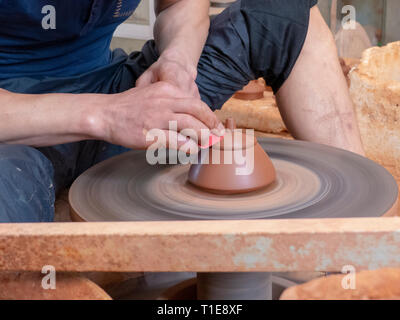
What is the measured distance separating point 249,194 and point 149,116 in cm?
27

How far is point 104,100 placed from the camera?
1.15m

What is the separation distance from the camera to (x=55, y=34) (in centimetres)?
150

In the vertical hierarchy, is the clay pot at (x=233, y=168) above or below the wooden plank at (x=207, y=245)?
above

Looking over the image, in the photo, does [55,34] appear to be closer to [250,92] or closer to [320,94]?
[320,94]

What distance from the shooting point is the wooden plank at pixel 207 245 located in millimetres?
664

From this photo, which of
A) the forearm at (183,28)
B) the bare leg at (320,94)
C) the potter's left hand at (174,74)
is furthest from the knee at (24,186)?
the bare leg at (320,94)

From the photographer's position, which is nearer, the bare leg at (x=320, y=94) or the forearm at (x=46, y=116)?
the forearm at (x=46, y=116)

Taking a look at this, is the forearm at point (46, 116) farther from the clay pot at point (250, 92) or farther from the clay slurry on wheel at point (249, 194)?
the clay pot at point (250, 92)

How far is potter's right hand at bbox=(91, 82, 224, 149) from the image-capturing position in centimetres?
108

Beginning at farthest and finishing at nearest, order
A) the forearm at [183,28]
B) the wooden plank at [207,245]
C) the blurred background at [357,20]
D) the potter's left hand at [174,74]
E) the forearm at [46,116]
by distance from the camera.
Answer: the blurred background at [357,20] < the forearm at [183,28] < the potter's left hand at [174,74] < the forearm at [46,116] < the wooden plank at [207,245]

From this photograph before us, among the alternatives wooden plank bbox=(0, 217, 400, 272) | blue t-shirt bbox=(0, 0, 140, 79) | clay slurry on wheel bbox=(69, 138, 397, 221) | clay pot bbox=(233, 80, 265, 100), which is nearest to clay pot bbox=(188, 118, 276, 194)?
clay slurry on wheel bbox=(69, 138, 397, 221)

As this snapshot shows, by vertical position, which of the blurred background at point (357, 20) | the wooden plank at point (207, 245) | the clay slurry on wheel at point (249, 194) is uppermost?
the blurred background at point (357, 20)

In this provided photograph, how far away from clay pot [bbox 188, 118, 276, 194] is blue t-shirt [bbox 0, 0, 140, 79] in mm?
641

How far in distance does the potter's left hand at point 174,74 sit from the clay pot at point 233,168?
282 mm
